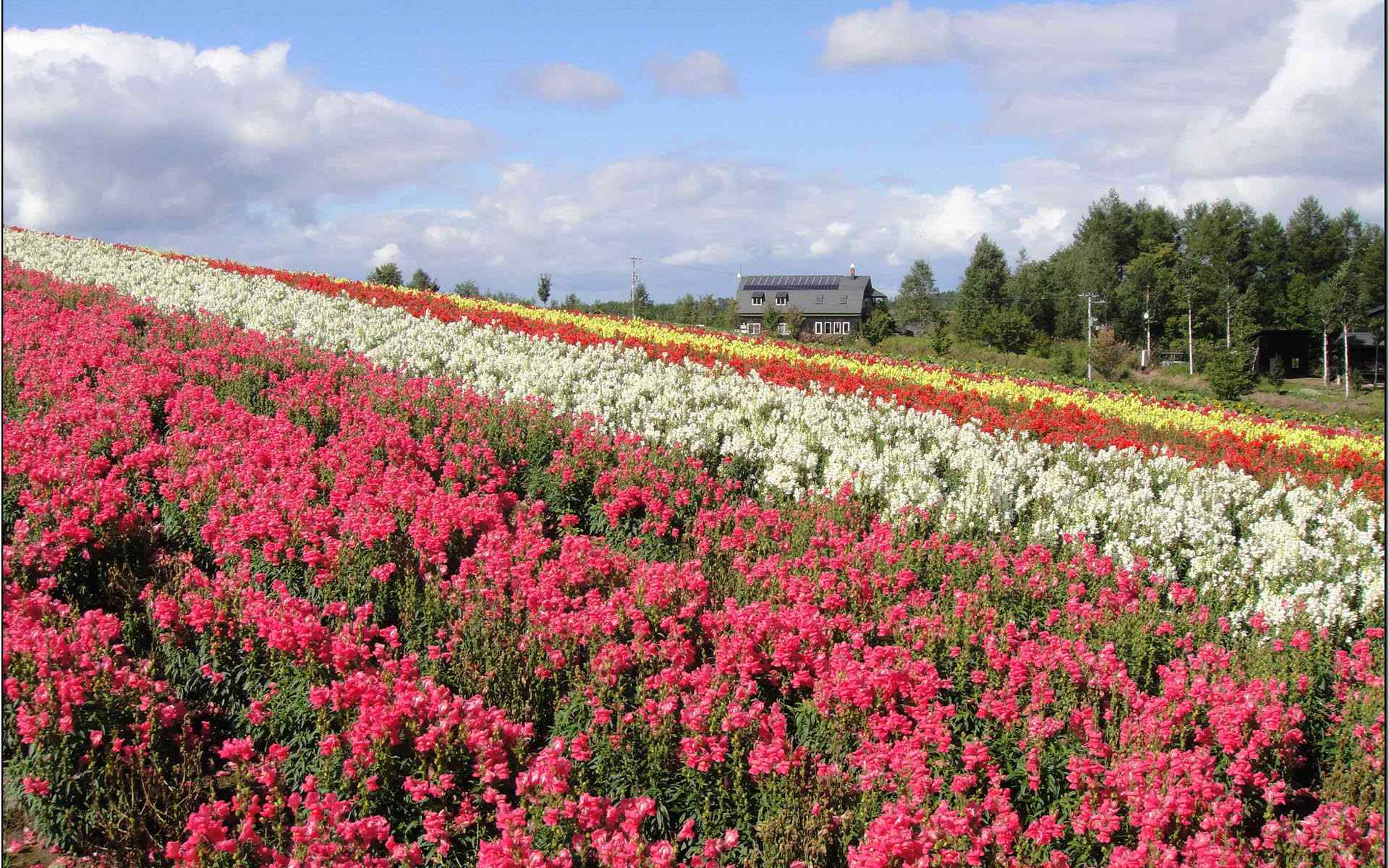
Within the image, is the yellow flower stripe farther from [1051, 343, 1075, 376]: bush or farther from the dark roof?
the dark roof

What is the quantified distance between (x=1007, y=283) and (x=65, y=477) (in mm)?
69481

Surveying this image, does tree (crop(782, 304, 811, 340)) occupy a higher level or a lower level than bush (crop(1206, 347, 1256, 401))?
higher

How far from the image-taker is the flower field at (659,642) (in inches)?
147

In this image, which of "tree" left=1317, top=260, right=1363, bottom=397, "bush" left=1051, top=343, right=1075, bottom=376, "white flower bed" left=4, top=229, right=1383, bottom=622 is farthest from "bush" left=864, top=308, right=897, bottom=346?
"white flower bed" left=4, top=229, right=1383, bottom=622

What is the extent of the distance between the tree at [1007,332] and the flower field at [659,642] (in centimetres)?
4376

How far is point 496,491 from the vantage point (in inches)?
300

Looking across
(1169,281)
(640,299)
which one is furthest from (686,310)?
(1169,281)

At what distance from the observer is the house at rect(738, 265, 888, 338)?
245 feet

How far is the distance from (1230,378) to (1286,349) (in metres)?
37.4

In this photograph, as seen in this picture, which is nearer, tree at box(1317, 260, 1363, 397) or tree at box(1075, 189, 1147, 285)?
tree at box(1317, 260, 1363, 397)

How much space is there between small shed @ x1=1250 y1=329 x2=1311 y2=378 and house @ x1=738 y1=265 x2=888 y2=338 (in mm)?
27673

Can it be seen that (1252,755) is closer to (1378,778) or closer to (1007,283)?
(1378,778)

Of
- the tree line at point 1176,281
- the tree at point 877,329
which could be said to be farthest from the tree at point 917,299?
the tree at point 877,329

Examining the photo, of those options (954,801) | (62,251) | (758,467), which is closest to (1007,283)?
(62,251)
